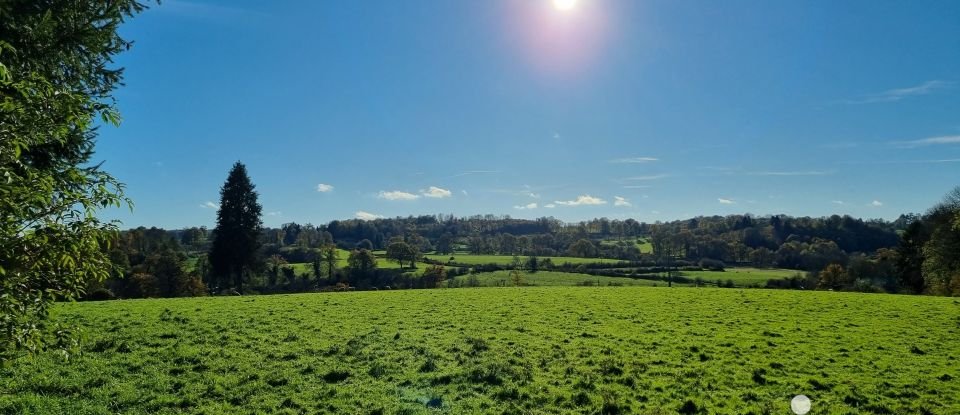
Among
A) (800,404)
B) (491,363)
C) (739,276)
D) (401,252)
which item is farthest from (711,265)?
(491,363)

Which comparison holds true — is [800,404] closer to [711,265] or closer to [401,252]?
[401,252]

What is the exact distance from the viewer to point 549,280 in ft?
280

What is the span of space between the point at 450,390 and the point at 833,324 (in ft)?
73.0

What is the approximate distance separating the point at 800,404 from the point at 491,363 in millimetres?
8689

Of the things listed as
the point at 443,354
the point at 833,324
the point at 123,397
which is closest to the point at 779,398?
the point at 443,354

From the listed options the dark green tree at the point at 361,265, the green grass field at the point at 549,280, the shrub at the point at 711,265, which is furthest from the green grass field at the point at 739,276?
the dark green tree at the point at 361,265

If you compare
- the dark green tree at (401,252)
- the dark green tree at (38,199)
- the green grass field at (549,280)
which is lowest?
the green grass field at (549,280)

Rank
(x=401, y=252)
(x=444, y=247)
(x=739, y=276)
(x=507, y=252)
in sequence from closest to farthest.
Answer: (x=739, y=276)
(x=401, y=252)
(x=444, y=247)
(x=507, y=252)

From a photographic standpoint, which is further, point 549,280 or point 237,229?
point 549,280

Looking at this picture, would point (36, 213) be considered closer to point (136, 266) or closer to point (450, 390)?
point (450, 390)

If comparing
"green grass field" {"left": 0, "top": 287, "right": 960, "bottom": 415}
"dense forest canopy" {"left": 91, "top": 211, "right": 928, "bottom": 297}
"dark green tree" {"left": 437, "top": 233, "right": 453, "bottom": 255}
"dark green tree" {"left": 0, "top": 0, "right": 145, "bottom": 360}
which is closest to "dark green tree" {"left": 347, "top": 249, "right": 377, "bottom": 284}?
"dense forest canopy" {"left": 91, "top": 211, "right": 928, "bottom": 297}

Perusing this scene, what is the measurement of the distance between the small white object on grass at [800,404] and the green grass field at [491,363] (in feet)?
0.70

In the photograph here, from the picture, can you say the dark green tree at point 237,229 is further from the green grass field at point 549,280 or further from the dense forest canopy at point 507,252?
the green grass field at point 549,280

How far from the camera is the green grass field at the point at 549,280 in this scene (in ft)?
268
